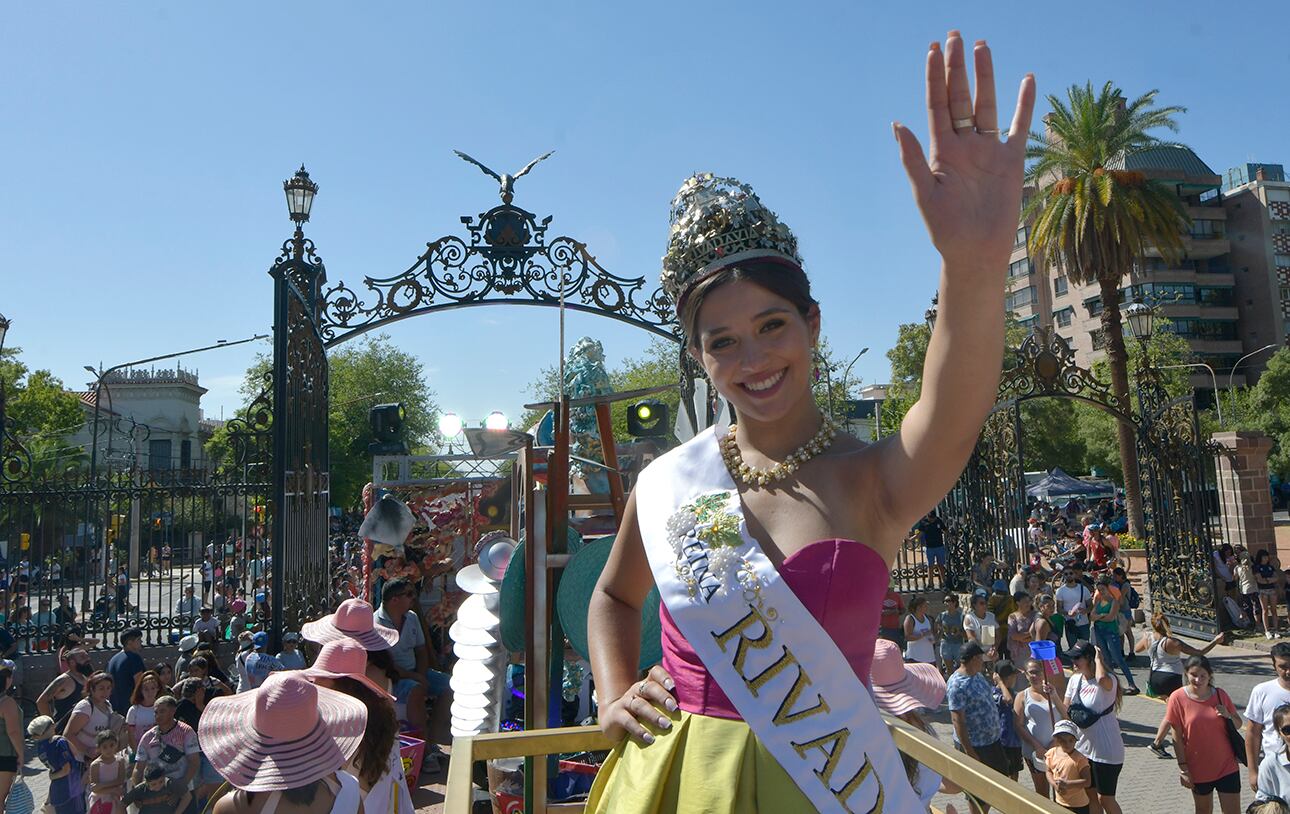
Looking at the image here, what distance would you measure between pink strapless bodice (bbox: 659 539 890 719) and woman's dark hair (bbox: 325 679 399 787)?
205cm

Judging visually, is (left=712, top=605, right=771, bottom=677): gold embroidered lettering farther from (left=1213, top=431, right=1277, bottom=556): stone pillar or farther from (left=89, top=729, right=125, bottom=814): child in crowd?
(left=1213, top=431, right=1277, bottom=556): stone pillar

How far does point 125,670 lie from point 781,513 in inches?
309

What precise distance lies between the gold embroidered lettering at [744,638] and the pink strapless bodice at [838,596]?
0.20ft

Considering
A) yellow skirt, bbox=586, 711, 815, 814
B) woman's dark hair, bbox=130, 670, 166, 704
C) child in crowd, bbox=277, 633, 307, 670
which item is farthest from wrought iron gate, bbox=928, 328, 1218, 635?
yellow skirt, bbox=586, 711, 815, 814

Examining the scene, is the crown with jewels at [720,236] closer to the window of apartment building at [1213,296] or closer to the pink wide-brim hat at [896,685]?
the pink wide-brim hat at [896,685]

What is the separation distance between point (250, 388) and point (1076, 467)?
A: 37498mm

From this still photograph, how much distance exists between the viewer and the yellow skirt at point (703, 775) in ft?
5.04

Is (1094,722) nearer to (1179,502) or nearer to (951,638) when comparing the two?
(951,638)

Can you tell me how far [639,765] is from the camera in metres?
1.62

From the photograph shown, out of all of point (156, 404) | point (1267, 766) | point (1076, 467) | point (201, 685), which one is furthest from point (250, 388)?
point (1267, 766)

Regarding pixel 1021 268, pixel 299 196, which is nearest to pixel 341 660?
pixel 299 196

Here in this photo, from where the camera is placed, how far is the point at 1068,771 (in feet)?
18.9

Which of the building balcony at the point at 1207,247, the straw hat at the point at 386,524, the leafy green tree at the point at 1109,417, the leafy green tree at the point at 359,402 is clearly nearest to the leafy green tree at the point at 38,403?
the leafy green tree at the point at 359,402

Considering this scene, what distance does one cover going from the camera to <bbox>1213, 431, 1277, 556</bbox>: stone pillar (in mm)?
14727
